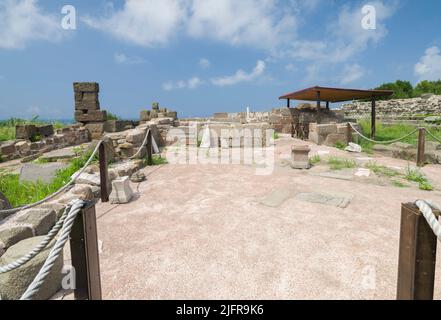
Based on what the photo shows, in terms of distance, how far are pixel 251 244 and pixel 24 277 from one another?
6.77ft

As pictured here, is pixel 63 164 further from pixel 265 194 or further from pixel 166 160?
pixel 265 194

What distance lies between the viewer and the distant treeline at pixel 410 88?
32250 millimetres

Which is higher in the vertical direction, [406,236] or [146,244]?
[406,236]

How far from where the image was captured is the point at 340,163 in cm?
676

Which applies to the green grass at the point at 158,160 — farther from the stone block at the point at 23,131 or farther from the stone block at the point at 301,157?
the stone block at the point at 23,131

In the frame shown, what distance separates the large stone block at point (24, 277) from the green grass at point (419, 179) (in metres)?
5.84

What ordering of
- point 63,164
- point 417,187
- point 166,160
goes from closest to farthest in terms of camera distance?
1. point 417,187
2. point 63,164
3. point 166,160

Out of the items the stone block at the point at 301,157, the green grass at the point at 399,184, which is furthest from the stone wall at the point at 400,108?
the green grass at the point at 399,184

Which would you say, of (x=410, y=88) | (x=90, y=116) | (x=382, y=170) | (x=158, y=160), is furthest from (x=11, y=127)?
(x=410, y=88)
